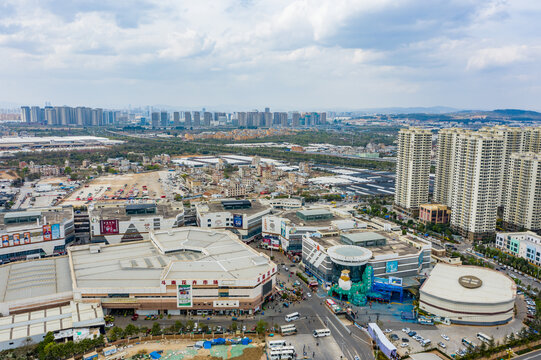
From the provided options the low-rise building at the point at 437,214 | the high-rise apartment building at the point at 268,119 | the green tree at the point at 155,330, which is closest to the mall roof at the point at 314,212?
the low-rise building at the point at 437,214

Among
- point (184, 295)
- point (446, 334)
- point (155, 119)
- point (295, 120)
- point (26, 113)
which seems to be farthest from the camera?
point (295, 120)

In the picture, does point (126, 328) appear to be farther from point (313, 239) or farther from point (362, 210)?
point (362, 210)

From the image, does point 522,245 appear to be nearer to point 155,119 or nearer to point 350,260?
point 350,260

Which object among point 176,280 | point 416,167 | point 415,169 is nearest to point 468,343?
point 176,280

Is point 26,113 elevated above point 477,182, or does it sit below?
above

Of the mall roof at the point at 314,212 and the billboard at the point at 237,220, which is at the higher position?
the mall roof at the point at 314,212

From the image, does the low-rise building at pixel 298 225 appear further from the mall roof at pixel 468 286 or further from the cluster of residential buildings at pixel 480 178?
the cluster of residential buildings at pixel 480 178
